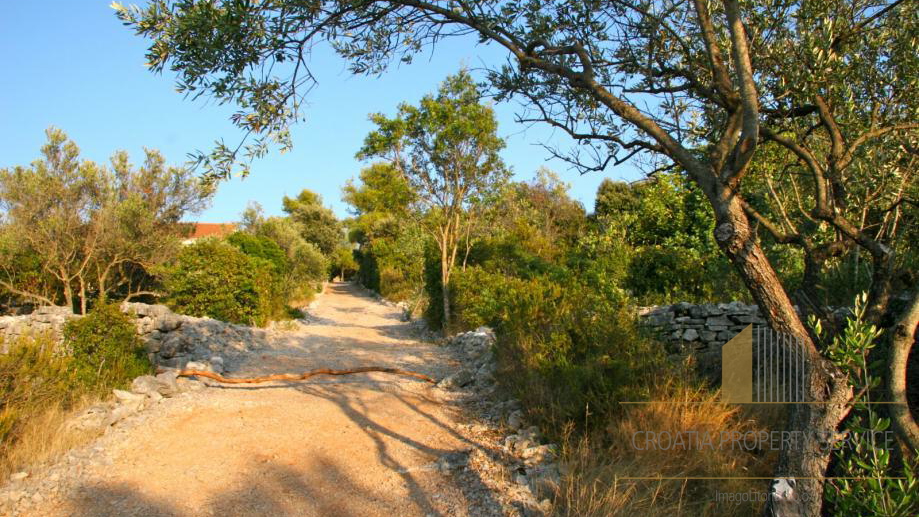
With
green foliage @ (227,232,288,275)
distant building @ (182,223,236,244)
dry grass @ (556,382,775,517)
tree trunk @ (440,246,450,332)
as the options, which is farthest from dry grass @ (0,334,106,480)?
green foliage @ (227,232,288,275)

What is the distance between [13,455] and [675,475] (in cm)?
519

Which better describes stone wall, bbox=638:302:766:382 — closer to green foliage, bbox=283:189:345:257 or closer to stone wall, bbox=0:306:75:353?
stone wall, bbox=0:306:75:353

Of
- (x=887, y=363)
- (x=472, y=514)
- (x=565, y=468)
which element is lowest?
(x=472, y=514)

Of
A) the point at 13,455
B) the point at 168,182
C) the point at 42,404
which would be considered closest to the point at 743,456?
the point at 13,455

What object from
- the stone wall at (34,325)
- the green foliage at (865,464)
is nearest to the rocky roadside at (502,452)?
the green foliage at (865,464)

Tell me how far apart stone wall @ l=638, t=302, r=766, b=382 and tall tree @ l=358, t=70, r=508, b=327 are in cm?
728

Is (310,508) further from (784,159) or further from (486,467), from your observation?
(784,159)

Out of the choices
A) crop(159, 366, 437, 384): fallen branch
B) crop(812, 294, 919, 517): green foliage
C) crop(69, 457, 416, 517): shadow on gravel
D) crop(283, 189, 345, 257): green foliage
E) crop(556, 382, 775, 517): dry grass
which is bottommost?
crop(69, 457, 416, 517): shadow on gravel

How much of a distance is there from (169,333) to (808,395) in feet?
30.1

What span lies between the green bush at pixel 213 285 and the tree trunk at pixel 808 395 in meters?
11.9

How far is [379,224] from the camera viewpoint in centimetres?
3544

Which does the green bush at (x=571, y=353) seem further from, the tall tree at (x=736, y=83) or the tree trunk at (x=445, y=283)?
the tree trunk at (x=445, y=283)

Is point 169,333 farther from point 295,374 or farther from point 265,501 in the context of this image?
point 265,501

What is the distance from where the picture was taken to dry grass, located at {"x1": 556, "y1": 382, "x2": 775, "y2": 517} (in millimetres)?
3611
